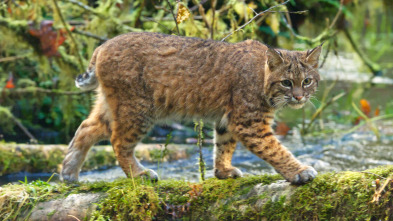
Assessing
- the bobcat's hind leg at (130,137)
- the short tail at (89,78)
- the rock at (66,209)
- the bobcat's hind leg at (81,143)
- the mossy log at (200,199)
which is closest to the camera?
the mossy log at (200,199)

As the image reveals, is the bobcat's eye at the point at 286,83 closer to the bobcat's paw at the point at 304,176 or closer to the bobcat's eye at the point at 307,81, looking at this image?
the bobcat's eye at the point at 307,81

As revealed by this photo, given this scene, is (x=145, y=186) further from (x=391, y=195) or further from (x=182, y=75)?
(x=391, y=195)

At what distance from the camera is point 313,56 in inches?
188

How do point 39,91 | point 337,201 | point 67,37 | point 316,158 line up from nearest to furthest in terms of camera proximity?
point 337,201, point 316,158, point 67,37, point 39,91

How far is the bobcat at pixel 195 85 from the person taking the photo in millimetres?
4746

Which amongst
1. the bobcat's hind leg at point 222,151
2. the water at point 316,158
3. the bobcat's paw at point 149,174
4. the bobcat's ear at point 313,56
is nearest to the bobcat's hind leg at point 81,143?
the bobcat's paw at point 149,174

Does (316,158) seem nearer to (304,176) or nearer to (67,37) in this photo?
(304,176)

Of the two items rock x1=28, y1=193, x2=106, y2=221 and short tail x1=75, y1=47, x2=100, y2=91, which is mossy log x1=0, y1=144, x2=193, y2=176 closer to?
short tail x1=75, y1=47, x2=100, y2=91

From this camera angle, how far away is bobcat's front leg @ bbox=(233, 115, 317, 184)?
4402mm

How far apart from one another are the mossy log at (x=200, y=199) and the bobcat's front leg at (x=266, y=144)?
140mm

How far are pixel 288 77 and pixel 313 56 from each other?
333 millimetres

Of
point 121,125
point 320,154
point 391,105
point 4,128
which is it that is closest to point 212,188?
point 121,125

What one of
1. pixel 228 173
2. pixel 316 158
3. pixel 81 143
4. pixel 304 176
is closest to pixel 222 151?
pixel 228 173

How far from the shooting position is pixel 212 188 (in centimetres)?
449
